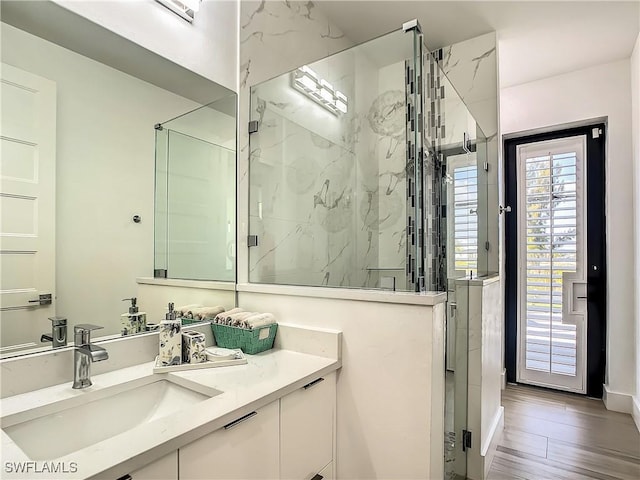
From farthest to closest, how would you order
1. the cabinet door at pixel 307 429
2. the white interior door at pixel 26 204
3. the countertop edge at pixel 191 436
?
the cabinet door at pixel 307 429
the white interior door at pixel 26 204
the countertop edge at pixel 191 436

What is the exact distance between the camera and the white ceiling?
7.38 ft

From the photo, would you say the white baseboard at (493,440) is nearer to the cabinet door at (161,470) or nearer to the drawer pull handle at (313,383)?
the drawer pull handle at (313,383)

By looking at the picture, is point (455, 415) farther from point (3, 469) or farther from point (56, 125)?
point (56, 125)

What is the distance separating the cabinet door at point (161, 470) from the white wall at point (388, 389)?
2.48 feet

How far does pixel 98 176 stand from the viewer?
1.34 metres

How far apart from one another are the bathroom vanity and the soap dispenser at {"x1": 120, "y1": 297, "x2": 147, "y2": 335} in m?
0.13

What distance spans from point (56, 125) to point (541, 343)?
12.2ft

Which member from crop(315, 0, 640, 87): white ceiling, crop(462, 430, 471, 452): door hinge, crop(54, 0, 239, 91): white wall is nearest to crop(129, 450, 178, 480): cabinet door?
crop(54, 0, 239, 91): white wall

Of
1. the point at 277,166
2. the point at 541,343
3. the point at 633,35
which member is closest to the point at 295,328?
the point at 277,166

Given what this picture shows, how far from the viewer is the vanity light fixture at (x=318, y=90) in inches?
78.8

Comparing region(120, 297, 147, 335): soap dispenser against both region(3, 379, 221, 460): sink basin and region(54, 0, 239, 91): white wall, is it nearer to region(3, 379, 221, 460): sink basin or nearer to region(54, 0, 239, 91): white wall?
region(3, 379, 221, 460): sink basin

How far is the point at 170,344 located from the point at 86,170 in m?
0.69

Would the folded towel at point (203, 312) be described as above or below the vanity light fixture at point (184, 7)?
below

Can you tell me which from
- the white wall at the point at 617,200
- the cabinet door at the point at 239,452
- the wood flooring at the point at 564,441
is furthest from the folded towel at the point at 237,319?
the white wall at the point at 617,200
